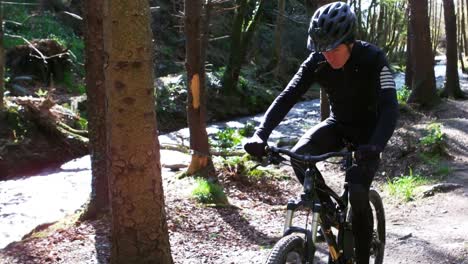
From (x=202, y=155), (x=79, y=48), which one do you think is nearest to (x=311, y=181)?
(x=202, y=155)

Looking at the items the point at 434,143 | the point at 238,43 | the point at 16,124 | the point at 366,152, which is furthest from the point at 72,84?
the point at 366,152

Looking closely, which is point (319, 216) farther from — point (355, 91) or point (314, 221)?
point (355, 91)

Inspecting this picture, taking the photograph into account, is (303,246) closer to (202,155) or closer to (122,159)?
(122,159)

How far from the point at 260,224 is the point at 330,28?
462 centimetres

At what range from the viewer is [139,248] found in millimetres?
4832

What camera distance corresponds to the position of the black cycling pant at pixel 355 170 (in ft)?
13.0

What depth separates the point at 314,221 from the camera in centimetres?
371

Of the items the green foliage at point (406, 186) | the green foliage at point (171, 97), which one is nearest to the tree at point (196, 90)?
the green foliage at point (406, 186)

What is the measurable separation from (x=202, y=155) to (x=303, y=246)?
6.52 metres

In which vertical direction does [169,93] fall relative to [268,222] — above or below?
above

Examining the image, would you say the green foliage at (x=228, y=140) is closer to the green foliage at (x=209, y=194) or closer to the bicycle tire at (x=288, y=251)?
the green foliage at (x=209, y=194)

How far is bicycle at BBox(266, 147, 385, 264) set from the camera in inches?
140

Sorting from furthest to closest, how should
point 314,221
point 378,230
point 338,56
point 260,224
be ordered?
point 260,224
point 378,230
point 338,56
point 314,221

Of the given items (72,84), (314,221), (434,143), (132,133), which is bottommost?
(434,143)
